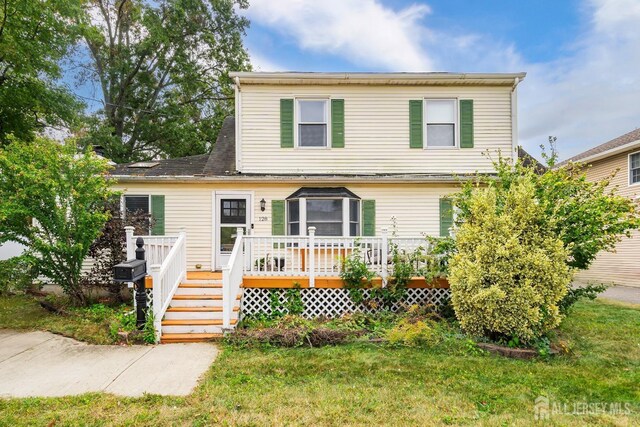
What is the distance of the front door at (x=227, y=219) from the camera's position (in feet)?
28.9

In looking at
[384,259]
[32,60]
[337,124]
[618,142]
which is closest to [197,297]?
[384,259]

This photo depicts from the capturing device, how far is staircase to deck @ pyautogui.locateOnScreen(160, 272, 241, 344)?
17.1 ft

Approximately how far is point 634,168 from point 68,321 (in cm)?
1645

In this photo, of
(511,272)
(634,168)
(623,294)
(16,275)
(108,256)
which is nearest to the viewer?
(511,272)

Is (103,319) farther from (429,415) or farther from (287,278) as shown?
(429,415)

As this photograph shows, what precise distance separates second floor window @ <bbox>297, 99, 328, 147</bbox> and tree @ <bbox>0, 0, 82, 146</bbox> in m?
7.95

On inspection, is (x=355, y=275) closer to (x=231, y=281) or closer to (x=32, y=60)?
(x=231, y=281)

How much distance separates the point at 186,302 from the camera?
5.76 metres

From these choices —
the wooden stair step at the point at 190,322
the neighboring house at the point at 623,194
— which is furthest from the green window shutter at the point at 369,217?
the neighboring house at the point at 623,194

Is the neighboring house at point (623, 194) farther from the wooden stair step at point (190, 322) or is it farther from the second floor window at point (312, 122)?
A: the wooden stair step at point (190, 322)

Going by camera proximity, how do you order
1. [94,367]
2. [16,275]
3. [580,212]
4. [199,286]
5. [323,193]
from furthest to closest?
[323,193] → [16,275] → [199,286] → [580,212] → [94,367]

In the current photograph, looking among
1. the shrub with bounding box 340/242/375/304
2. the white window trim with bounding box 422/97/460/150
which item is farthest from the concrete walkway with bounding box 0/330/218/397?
the white window trim with bounding box 422/97/460/150

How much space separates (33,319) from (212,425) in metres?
Result: 5.71

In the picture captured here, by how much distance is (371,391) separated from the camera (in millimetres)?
3477
